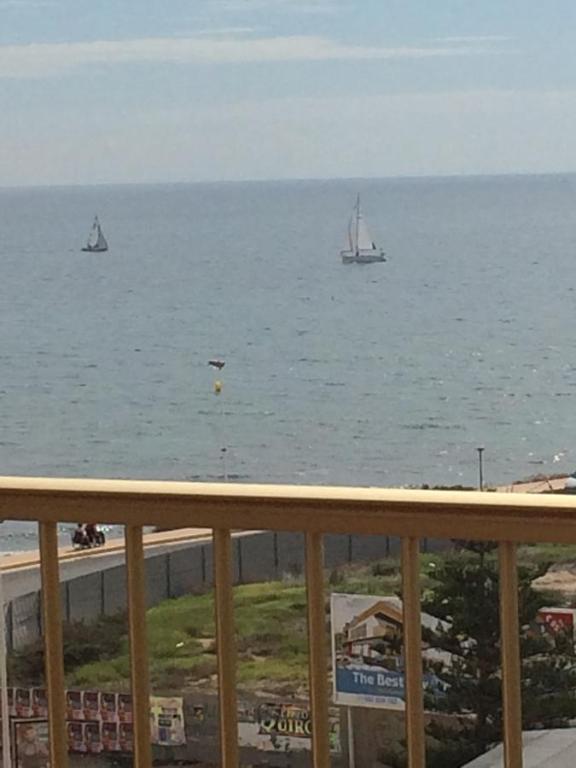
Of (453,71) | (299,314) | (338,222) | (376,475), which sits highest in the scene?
(453,71)

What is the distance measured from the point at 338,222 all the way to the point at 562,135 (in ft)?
14.7

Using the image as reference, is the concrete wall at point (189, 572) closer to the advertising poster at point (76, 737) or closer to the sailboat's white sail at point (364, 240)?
the advertising poster at point (76, 737)

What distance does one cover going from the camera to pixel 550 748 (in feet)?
5.77

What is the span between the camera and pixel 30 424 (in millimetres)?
17281

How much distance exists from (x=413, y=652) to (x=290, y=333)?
64.9 ft

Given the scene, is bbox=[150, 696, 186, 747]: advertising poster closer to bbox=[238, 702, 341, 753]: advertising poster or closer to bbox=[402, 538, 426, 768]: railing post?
bbox=[238, 702, 341, 753]: advertising poster

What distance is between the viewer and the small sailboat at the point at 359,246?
2377cm

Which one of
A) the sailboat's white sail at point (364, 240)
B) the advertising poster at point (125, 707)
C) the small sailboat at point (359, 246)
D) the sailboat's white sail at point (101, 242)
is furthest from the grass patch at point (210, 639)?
the sailboat's white sail at point (101, 242)

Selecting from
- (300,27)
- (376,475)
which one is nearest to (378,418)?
(376,475)

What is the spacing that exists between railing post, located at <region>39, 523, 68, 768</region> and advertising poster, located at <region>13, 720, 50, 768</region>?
2cm

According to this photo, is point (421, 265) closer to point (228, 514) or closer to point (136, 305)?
point (136, 305)

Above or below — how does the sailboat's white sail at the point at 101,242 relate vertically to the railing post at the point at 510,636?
above

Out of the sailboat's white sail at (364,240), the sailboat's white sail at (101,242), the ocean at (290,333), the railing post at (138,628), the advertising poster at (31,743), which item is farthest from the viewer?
the sailboat's white sail at (101,242)

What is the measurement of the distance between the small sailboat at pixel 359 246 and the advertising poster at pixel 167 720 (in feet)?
71.7
